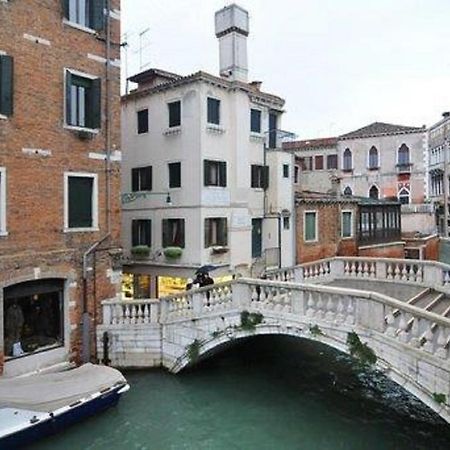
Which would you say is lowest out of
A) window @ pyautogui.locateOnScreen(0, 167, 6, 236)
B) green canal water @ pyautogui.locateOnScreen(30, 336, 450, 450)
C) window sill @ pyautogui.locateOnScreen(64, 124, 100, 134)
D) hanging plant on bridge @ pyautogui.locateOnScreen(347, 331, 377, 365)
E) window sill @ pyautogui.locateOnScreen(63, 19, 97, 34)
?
green canal water @ pyautogui.locateOnScreen(30, 336, 450, 450)

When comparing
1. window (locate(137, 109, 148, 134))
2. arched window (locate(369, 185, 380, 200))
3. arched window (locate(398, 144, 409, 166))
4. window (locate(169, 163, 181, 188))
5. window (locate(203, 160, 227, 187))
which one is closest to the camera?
window (locate(203, 160, 227, 187))

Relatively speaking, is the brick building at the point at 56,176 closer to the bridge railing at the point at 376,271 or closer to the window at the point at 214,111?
the window at the point at 214,111

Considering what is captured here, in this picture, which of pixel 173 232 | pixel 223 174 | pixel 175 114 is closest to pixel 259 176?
pixel 223 174

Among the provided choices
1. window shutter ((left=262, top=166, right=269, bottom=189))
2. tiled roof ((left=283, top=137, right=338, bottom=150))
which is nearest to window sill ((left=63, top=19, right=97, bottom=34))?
window shutter ((left=262, top=166, right=269, bottom=189))

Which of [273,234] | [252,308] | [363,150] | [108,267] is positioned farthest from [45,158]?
[363,150]

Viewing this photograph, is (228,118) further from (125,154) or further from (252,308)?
(252,308)

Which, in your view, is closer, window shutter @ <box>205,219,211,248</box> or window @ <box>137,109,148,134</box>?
window shutter @ <box>205,219,211,248</box>

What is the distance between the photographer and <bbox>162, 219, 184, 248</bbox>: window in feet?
60.3

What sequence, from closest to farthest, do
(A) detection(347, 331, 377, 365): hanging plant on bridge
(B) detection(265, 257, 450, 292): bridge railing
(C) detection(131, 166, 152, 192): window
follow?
(A) detection(347, 331, 377, 365): hanging plant on bridge < (B) detection(265, 257, 450, 292): bridge railing < (C) detection(131, 166, 152, 192): window

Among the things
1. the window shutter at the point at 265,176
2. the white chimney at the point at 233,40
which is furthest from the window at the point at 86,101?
the window shutter at the point at 265,176

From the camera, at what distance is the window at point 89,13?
45.0ft

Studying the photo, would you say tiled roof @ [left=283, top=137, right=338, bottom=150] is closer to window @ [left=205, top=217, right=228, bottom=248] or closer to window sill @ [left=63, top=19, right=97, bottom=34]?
window @ [left=205, top=217, right=228, bottom=248]

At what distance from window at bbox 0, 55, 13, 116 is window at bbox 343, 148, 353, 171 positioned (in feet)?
110

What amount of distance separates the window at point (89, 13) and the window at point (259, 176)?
28.0 ft
